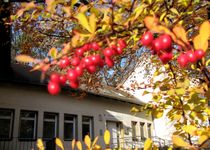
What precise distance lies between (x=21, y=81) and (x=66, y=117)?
3.67 meters

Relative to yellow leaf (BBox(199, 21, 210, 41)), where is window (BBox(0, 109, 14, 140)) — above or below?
above

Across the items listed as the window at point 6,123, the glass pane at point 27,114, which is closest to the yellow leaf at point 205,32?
the window at point 6,123

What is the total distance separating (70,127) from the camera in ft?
51.6

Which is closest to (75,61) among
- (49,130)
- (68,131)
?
(49,130)

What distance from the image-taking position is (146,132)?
71.1 ft

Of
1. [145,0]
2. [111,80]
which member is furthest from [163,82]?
[111,80]

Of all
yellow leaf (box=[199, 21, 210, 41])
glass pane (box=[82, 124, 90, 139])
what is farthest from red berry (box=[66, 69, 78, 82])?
glass pane (box=[82, 124, 90, 139])

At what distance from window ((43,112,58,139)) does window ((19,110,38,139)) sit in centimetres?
65

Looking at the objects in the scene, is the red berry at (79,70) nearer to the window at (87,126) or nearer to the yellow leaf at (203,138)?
the yellow leaf at (203,138)

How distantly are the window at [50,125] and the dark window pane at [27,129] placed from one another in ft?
2.36

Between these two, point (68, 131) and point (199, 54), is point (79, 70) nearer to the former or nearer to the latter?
point (199, 54)

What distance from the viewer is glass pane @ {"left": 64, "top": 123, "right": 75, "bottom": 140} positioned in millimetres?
15420

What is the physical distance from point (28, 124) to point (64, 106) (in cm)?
252

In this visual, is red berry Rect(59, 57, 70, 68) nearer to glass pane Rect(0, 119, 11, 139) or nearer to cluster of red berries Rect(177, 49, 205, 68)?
cluster of red berries Rect(177, 49, 205, 68)
